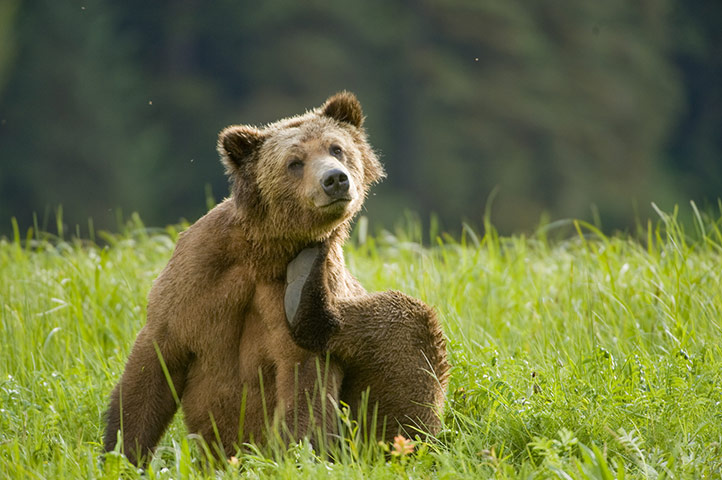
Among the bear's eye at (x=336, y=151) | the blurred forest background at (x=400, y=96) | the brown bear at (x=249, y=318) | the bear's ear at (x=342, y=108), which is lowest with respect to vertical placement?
the blurred forest background at (x=400, y=96)

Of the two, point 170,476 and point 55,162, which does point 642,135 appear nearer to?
point 55,162

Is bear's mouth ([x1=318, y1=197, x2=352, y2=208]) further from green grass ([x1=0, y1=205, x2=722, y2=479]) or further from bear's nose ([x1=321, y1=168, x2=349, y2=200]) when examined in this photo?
green grass ([x1=0, y1=205, x2=722, y2=479])

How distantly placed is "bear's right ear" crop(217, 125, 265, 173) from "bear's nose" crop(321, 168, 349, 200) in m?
0.38

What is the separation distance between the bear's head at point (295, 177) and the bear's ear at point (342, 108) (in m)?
0.06

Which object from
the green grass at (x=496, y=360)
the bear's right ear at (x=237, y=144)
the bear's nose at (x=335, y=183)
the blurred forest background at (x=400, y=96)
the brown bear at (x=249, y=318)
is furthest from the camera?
the blurred forest background at (x=400, y=96)

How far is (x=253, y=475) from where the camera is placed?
2928 millimetres

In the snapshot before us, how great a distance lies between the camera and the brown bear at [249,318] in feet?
10.5

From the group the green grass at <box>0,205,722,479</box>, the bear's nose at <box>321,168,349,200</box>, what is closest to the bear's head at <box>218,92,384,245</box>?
the bear's nose at <box>321,168,349,200</box>

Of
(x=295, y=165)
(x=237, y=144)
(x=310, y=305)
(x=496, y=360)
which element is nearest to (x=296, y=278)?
(x=310, y=305)

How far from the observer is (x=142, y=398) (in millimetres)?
3258

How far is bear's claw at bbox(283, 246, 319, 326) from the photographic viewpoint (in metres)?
3.13

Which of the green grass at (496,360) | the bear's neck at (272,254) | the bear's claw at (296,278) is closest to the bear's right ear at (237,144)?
the bear's neck at (272,254)

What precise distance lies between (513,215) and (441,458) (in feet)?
48.9

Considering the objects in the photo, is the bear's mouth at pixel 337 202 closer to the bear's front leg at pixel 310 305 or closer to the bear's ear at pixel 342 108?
the bear's front leg at pixel 310 305
